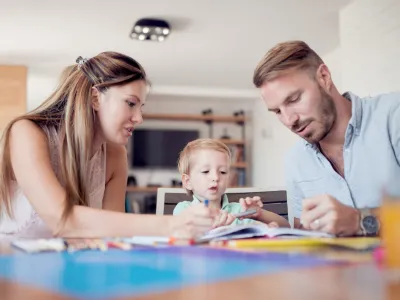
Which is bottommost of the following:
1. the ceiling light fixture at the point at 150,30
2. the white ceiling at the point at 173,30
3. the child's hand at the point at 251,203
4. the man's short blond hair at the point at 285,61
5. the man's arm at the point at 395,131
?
the child's hand at the point at 251,203

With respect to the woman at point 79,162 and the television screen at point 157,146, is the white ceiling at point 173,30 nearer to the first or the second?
the television screen at point 157,146

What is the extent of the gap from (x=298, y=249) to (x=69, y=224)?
544 millimetres

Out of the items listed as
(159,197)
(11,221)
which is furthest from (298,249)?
(159,197)

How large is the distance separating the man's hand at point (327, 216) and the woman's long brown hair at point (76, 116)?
591 mm

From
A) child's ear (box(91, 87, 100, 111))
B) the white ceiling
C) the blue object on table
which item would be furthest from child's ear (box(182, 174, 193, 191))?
the white ceiling

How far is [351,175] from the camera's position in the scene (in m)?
1.55

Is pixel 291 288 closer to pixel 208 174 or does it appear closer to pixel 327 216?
pixel 327 216

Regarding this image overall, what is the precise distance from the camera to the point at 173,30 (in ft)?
14.1

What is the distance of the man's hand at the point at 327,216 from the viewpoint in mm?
997

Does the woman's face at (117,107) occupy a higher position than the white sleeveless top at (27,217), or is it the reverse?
the woman's face at (117,107)

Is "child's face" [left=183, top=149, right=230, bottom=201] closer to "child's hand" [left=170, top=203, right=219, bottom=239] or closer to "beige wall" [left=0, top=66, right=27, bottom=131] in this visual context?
"child's hand" [left=170, top=203, right=219, bottom=239]

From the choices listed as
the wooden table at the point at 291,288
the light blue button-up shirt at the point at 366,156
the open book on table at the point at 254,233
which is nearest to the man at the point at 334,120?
the light blue button-up shirt at the point at 366,156

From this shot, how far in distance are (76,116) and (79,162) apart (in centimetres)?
14

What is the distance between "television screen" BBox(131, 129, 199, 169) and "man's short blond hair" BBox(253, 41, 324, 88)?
19.0 feet
